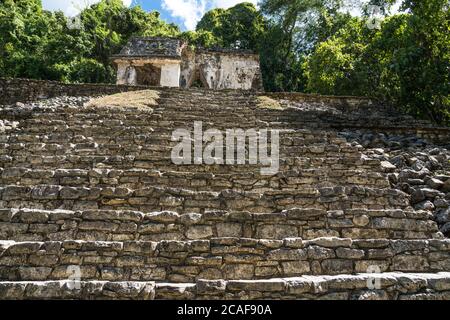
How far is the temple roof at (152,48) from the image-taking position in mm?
16203

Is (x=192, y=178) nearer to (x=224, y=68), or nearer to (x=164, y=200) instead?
(x=164, y=200)

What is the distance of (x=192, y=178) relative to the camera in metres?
4.57

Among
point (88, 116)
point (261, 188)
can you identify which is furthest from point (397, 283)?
point (88, 116)

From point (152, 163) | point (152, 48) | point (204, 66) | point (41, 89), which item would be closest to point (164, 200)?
point (152, 163)

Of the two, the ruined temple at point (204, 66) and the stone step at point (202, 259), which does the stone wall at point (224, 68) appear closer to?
the ruined temple at point (204, 66)

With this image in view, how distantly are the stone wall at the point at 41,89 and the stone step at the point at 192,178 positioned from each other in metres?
6.79

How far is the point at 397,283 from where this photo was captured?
2.88m

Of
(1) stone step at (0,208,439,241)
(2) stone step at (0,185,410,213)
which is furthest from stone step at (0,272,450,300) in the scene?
(2) stone step at (0,185,410,213)

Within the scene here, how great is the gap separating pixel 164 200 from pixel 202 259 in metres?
1.10

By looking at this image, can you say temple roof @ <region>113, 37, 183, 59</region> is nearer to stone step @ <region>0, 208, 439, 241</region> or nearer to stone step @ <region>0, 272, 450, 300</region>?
stone step @ <region>0, 208, 439, 241</region>

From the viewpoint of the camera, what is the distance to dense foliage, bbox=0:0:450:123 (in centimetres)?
987

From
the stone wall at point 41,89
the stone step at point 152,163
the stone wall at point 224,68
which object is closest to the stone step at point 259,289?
the stone step at point 152,163
